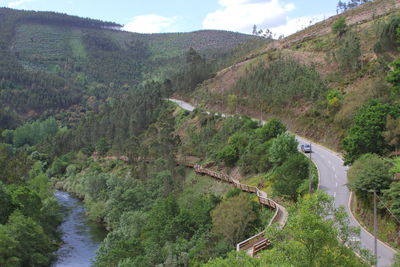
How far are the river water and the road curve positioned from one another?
25936 millimetres

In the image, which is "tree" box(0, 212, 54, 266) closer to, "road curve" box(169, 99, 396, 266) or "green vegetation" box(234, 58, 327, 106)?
"road curve" box(169, 99, 396, 266)

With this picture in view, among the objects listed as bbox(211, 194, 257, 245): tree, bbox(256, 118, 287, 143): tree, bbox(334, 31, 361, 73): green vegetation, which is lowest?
bbox(211, 194, 257, 245): tree

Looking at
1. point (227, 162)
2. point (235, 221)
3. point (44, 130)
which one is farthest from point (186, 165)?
point (44, 130)

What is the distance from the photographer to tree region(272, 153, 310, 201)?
41.7 metres

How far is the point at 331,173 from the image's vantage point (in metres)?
47.8

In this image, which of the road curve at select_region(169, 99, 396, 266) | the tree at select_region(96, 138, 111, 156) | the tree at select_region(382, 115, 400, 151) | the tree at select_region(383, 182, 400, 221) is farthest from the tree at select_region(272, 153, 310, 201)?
the tree at select_region(96, 138, 111, 156)

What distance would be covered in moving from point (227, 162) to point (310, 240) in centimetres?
4542

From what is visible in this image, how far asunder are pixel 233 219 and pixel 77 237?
30.5 meters

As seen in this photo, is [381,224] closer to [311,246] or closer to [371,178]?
[371,178]

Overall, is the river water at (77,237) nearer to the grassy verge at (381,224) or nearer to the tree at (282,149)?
the tree at (282,149)

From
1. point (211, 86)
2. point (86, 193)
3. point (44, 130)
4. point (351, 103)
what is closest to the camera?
point (351, 103)

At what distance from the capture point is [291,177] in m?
42.5

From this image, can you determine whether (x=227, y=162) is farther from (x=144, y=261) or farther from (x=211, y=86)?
(x=211, y=86)

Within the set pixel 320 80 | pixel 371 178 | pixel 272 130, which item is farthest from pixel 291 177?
pixel 320 80
